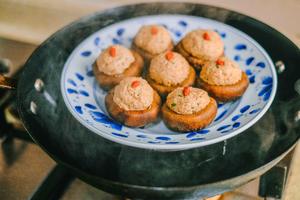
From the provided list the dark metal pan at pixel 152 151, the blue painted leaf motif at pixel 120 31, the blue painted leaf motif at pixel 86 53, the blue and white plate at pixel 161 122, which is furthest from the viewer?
the blue painted leaf motif at pixel 120 31

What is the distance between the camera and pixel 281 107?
1213 millimetres

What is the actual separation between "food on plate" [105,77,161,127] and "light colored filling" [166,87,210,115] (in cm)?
7

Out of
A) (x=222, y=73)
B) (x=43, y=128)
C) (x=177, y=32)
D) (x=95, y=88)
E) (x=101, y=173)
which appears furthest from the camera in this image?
(x=177, y=32)

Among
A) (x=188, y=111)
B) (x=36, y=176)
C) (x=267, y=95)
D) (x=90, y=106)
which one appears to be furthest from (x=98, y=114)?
(x=267, y=95)

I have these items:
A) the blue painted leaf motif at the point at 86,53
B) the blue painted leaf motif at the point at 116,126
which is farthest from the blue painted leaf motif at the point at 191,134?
the blue painted leaf motif at the point at 86,53

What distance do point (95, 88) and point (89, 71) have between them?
77 mm

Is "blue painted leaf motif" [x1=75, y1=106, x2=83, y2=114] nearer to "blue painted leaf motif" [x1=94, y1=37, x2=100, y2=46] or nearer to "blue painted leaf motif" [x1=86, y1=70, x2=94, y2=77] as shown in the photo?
"blue painted leaf motif" [x1=86, y1=70, x2=94, y2=77]

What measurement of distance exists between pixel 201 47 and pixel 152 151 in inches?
19.8

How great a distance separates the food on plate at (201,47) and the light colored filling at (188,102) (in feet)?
0.74

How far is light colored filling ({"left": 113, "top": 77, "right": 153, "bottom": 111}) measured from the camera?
4.03ft

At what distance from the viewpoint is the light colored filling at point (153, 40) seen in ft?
4.78

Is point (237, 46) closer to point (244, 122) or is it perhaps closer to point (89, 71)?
→ point (244, 122)

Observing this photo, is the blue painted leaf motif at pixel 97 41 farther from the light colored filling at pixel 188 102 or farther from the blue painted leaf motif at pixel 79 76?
the light colored filling at pixel 188 102

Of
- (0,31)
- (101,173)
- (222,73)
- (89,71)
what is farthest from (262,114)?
(0,31)
